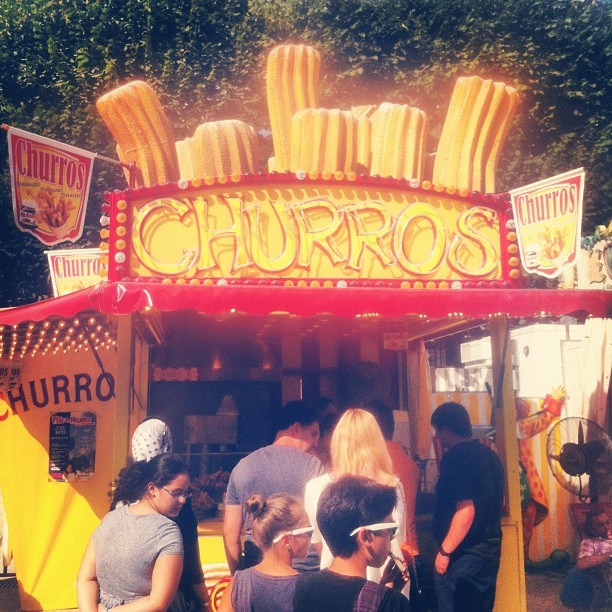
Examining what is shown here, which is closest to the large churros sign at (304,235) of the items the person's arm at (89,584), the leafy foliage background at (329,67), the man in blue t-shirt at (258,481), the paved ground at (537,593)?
the man in blue t-shirt at (258,481)

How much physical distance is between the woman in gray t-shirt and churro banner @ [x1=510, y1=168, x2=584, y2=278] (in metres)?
4.05

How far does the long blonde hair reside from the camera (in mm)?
3824

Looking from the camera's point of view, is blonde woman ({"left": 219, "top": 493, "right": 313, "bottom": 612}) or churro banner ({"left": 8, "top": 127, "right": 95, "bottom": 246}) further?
churro banner ({"left": 8, "top": 127, "right": 95, "bottom": 246})

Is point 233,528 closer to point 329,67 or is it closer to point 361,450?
point 361,450

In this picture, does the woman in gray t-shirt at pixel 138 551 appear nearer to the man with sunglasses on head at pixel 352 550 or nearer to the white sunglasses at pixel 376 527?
the man with sunglasses on head at pixel 352 550

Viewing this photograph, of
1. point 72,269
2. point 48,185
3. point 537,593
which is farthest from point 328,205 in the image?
point 72,269

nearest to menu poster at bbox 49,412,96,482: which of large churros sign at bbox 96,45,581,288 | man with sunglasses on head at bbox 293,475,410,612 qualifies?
large churros sign at bbox 96,45,581,288

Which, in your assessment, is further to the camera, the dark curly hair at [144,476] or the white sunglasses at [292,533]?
the dark curly hair at [144,476]

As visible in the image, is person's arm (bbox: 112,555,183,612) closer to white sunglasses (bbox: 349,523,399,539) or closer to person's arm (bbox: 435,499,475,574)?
white sunglasses (bbox: 349,523,399,539)

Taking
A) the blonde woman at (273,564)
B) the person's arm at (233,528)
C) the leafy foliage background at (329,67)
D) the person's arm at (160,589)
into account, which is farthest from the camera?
the leafy foliage background at (329,67)

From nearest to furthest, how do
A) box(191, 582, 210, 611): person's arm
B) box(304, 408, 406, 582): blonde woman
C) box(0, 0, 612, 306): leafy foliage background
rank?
box(191, 582, 210, 611): person's arm < box(304, 408, 406, 582): blonde woman < box(0, 0, 612, 306): leafy foliage background

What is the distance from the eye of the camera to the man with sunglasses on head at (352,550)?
229 centimetres

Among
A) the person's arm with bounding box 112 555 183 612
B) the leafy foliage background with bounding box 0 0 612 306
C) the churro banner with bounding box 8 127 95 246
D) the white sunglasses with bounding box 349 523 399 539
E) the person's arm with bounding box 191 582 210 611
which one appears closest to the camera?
the white sunglasses with bounding box 349 523 399 539

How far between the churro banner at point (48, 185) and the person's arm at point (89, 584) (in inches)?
136
